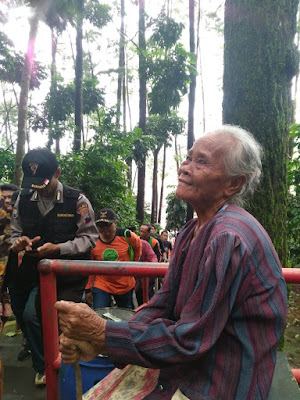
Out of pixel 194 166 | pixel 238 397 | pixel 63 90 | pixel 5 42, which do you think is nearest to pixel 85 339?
pixel 238 397

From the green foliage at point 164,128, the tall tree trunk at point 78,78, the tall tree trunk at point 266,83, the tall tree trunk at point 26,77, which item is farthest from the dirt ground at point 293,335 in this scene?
the green foliage at point 164,128

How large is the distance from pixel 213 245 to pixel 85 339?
568 mm

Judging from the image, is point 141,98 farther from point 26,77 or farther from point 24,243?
point 24,243

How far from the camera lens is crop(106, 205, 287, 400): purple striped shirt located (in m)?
1.08

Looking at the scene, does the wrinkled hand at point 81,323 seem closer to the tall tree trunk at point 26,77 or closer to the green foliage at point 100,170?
the green foliage at point 100,170

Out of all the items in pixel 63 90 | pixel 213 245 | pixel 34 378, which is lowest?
pixel 34 378

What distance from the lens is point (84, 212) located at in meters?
2.81

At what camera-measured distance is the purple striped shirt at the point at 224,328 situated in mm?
1078

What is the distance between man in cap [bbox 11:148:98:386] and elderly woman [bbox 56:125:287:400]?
1523 mm

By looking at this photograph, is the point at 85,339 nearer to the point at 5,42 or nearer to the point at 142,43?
the point at 5,42

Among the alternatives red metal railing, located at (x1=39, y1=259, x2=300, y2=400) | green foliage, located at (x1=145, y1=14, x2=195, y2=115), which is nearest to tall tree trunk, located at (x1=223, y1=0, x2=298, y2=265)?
red metal railing, located at (x1=39, y1=259, x2=300, y2=400)

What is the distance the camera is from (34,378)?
2916 millimetres

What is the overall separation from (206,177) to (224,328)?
23.1 inches

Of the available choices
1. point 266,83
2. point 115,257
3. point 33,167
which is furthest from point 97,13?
point 33,167
